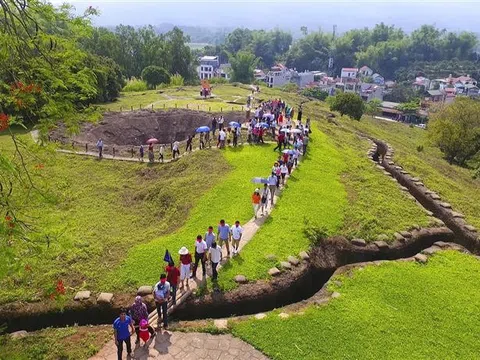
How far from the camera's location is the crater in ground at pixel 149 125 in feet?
143

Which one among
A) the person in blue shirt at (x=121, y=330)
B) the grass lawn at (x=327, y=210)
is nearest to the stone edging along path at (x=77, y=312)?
the person in blue shirt at (x=121, y=330)

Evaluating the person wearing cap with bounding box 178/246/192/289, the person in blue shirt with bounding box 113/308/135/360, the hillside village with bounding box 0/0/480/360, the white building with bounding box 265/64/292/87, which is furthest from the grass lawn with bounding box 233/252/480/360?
the white building with bounding box 265/64/292/87

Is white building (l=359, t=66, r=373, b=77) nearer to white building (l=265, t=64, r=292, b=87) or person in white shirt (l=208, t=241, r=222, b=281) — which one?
white building (l=265, t=64, r=292, b=87)

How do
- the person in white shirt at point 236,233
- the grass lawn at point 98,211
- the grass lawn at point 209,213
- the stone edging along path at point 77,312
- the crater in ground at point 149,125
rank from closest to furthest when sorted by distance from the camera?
the stone edging along path at point 77,312, the grass lawn at point 98,211, the grass lawn at point 209,213, the person in white shirt at point 236,233, the crater in ground at point 149,125

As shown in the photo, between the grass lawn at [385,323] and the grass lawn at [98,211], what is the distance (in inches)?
262

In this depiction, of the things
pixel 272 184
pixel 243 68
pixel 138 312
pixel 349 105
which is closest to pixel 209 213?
pixel 272 184

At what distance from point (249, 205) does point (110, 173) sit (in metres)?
13.0

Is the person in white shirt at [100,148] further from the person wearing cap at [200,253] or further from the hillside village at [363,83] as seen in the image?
the hillside village at [363,83]

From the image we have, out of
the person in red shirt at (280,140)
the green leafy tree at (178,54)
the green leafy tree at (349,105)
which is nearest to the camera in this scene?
the person in red shirt at (280,140)

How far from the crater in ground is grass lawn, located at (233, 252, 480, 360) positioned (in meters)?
29.1

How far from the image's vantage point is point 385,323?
1517cm

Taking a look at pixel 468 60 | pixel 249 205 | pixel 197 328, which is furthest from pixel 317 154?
pixel 468 60

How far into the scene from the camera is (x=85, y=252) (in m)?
19.2

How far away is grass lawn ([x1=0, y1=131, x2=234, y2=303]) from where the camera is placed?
16.2 metres
